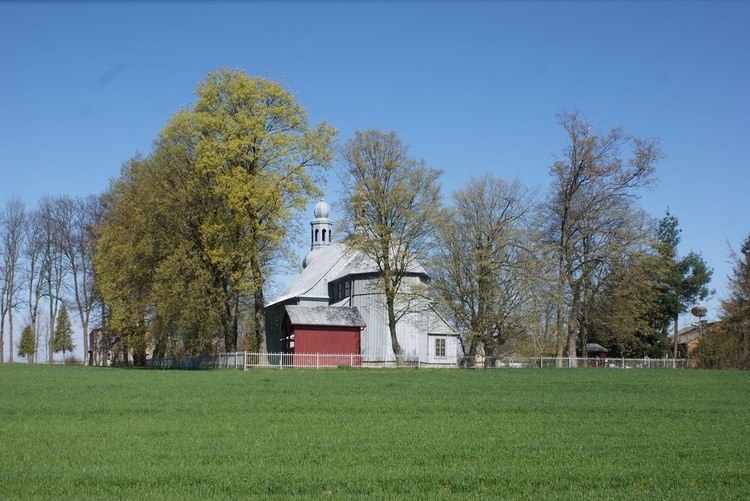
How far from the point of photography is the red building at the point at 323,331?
51.5 m

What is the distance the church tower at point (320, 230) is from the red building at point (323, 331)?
86.5ft

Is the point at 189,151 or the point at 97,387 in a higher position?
the point at 189,151

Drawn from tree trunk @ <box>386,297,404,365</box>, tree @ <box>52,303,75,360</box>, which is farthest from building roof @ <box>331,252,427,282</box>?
tree @ <box>52,303,75,360</box>

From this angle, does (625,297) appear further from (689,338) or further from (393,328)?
(689,338)

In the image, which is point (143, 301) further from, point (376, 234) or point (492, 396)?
point (492, 396)

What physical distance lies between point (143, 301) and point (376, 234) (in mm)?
14439

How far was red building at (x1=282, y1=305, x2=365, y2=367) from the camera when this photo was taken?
51500 millimetres

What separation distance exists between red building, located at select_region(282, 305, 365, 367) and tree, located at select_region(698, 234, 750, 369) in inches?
872

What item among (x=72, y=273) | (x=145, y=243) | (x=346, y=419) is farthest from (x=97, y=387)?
(x=72, y=273)

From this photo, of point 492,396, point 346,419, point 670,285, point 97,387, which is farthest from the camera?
point 670,285

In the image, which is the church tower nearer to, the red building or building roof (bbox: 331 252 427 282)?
building roof (bbox: 331 252 427 282)

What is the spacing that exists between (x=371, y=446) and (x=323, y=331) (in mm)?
41385

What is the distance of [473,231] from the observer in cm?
4862

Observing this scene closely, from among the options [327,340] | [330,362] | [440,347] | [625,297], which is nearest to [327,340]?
[327,340]
